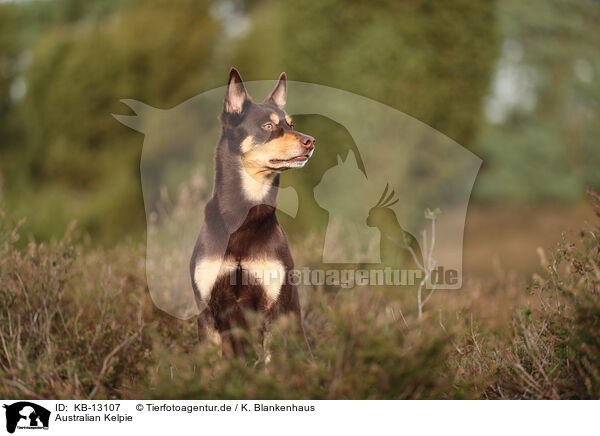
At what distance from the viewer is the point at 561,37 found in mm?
13258

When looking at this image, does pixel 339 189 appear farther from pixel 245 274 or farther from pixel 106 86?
pixel 106 86

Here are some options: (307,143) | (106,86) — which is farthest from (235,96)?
(106,86)

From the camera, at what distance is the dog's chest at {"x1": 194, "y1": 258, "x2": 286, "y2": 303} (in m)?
2.48

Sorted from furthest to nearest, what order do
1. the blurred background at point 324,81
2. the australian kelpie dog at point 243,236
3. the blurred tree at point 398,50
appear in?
the blurred background at point 324,81 < the blurred tree at point 398,50 < the australian kelpie dog at point 243,236

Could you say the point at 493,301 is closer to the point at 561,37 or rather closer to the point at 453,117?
the point at 453,117

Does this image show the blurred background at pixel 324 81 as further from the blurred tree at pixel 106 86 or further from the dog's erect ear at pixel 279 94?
the dog's erect ear at pixel 279 94

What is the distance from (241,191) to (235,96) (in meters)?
0.46

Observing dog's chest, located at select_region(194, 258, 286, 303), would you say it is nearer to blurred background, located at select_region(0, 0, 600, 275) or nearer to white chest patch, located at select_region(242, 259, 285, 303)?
white chest patch, located at select_region(242, 259, 285, 303)

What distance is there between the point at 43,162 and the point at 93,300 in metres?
8.59

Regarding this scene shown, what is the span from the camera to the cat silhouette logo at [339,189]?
3760 mm

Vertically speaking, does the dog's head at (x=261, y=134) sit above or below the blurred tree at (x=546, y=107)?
below

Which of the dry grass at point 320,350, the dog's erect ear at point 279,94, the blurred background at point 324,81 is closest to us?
the dry grass at point 320,350
